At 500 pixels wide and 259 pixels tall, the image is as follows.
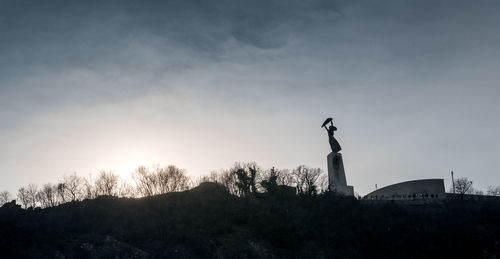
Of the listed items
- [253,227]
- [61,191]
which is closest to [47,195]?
[61,191]

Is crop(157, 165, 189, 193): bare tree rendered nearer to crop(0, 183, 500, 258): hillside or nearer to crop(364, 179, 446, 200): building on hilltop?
crop(0, 183, 500, 258): hillside

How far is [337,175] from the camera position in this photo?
1690 inches

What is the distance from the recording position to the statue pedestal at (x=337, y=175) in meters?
42.8

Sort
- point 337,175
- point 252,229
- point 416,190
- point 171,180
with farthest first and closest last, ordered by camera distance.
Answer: point 171,180, point 416,190, point 337,175, point 252,229

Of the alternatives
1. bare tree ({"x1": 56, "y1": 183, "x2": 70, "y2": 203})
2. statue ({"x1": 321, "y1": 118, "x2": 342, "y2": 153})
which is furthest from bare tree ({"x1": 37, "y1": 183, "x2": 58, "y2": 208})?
statue ({"x1": 321, "y1": 118, "x2": 342, "y2": 153})

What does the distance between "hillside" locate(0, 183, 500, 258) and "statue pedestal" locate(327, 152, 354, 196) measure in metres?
1.54

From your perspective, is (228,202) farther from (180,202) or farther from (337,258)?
(337,258)

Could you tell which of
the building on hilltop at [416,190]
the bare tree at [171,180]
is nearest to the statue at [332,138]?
the building on hilltop at [416,190]

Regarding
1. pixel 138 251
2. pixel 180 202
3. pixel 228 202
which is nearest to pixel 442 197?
pixel 228 202

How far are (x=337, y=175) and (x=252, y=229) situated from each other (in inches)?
411

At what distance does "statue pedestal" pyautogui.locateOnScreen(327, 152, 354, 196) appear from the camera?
42844 millimetres

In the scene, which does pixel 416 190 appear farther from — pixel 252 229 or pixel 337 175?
pixel 252 229

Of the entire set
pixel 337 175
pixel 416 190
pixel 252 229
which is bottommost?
pixel 252 229

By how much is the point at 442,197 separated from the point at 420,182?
2.41m
